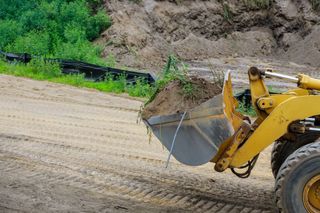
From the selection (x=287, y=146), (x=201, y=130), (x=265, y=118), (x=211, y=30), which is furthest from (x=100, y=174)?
(x=211, y=30)

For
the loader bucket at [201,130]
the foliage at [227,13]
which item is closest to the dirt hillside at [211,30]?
the foliage at [227,13]

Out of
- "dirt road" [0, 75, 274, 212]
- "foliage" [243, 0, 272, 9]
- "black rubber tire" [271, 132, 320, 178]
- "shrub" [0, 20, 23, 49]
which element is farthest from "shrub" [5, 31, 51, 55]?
"black rubber tire" [271, 132, 320, 178]

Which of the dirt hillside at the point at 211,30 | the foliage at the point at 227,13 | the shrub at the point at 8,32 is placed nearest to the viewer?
the shrub at the point at 8,32

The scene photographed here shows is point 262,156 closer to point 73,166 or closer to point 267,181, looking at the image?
point 267,181

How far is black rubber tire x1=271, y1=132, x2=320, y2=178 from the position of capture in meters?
6.84

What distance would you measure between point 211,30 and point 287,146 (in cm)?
1949

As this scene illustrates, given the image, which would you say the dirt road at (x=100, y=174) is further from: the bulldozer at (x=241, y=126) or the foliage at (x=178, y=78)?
the foliage at (x=178, y=78)

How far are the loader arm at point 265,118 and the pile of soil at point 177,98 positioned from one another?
0.45 metres

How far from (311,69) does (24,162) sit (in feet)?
55.0

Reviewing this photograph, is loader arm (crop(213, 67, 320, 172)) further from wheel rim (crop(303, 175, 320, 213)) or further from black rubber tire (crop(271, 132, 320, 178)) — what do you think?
wheel rim (crop(303, 175, 320, 213))

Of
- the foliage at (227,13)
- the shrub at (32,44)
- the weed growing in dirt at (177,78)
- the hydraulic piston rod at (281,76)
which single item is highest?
the foliage at (227,13)

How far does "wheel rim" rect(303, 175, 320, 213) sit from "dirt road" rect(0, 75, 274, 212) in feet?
4.05

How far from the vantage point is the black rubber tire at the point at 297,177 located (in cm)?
575

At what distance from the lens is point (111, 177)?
26.7 feet
